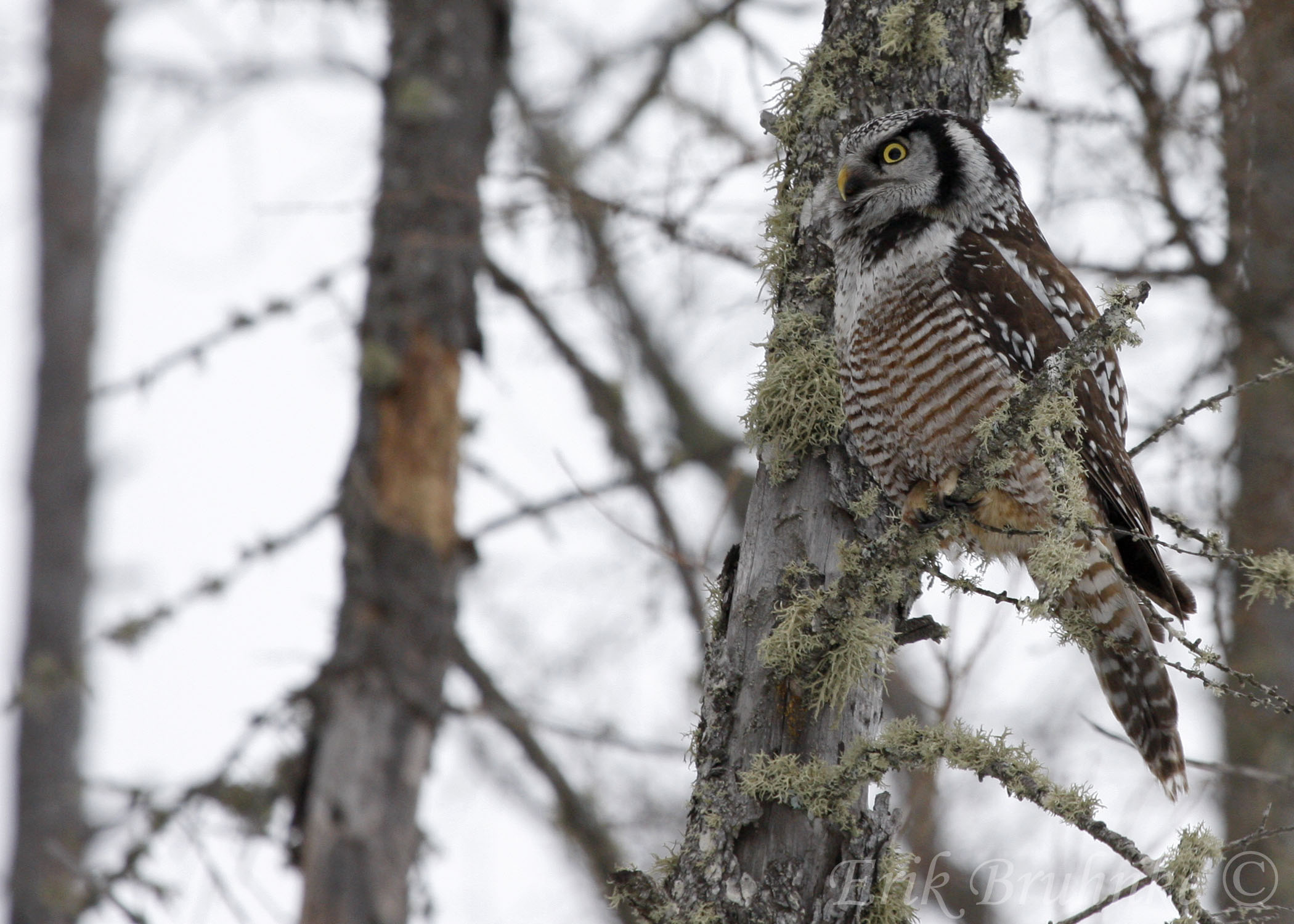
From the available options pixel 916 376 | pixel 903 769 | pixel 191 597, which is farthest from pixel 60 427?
pixel 903 769

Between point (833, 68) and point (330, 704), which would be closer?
point (833, 68)

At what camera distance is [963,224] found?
11.8ft

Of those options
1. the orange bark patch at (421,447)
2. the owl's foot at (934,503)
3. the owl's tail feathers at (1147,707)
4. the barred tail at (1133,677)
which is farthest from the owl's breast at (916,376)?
the orange bark patch at (421,447)

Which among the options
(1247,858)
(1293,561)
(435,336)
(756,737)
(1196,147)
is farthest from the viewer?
(435,336)

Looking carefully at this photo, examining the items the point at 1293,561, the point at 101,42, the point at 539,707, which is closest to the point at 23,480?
the point at 101,42

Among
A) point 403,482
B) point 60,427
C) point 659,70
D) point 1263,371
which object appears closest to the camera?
point 1263,371

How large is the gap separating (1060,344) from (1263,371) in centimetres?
191

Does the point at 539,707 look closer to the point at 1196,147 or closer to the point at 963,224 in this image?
the point at 963,224

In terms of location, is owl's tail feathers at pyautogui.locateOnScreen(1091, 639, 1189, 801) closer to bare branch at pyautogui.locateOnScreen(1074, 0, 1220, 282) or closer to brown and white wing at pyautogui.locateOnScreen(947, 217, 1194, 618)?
brown and white wing at pyautogui.locateOnScreen(947, 217, 1194, 618)

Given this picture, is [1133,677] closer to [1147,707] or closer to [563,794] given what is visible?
[1147,707]

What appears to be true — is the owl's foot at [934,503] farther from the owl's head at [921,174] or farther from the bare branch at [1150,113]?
the bare branch at [1150,113]

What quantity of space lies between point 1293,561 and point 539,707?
4174mm

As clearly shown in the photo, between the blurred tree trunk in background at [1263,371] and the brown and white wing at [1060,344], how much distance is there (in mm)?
1441

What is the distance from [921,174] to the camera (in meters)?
3.55
